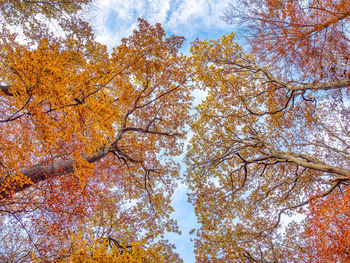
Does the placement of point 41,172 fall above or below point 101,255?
above

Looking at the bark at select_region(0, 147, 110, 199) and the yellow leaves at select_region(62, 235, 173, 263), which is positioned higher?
the bark at select_region(0, 147, 110, 199)

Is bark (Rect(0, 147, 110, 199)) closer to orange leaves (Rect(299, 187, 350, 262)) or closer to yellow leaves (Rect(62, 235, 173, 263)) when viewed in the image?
yellow leaves (Rect(62, 235, 173, 263))

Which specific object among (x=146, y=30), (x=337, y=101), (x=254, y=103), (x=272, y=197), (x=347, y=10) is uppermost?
(x=254, y=103)

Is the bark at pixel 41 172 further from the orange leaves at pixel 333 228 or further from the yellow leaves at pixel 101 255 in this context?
the orange leaves at pixel 333 228

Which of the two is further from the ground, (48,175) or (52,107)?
(52,107)

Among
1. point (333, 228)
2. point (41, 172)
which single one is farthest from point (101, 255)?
point (333, 228)

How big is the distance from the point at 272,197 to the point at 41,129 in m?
11.5

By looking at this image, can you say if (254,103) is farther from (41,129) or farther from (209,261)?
(41,129)

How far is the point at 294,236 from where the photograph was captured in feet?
35.1

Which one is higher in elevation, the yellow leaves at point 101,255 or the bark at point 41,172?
the bark at point 41,172

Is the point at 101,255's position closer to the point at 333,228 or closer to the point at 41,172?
the point at 41,172

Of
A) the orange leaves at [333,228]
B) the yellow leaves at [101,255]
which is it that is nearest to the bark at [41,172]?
the yellow leaves at [101,255]

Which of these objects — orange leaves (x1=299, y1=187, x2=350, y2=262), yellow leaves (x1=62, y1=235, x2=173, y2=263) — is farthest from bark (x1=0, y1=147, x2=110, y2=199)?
orange leaves (x1=299, y1=187, x2=350, y2=262)

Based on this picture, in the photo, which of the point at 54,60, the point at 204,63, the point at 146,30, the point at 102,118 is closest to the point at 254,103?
the point at 204,63
